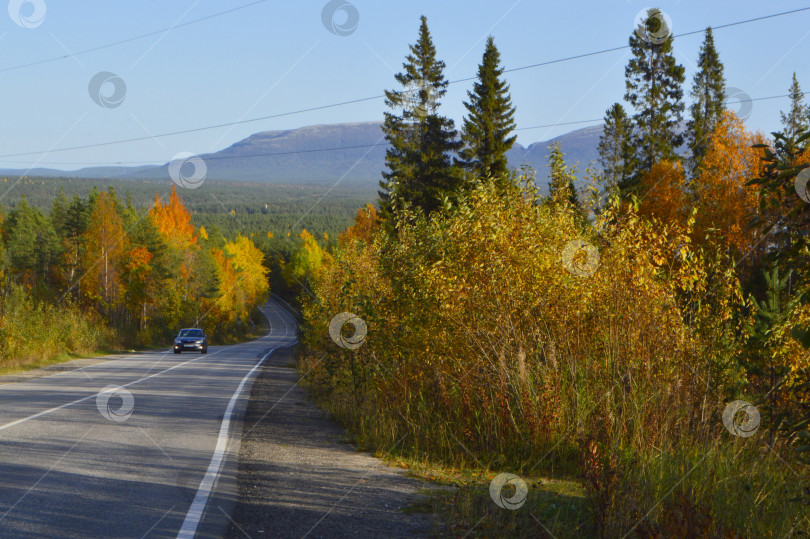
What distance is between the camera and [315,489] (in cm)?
768

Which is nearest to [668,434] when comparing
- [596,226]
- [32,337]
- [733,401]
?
[733,401]

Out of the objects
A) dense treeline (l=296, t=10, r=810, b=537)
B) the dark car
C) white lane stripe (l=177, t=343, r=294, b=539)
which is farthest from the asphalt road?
the dark car

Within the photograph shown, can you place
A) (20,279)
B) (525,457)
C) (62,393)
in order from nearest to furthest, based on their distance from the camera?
(525,457) → (62,393) → (20,279)

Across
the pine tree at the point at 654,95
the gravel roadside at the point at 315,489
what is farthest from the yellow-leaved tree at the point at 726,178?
the gravel roadside at the point at 315,489

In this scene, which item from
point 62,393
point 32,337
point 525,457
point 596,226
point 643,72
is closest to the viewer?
point 525,457

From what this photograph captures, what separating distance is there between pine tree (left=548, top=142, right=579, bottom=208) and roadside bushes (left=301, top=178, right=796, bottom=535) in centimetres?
24

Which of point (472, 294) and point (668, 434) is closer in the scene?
point (668, 434)

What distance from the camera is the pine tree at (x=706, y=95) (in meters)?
54.0

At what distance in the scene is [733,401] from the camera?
29.0 feet

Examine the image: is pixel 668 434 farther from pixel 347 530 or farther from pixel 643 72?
pixel 643 72

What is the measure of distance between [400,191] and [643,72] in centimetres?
2059

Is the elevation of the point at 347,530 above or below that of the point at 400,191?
below

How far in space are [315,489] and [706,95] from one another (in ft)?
182

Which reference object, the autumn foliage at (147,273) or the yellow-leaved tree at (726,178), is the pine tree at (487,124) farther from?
the autumn foliage at (147,273)
